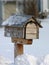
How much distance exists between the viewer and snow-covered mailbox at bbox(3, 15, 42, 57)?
383 cm

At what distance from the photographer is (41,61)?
3564 millimetres

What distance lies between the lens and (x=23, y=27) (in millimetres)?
3811

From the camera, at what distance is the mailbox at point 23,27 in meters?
3.82

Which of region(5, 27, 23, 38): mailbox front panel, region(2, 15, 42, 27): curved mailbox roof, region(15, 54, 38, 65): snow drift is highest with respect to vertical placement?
region(2, 15, 42, 27): curved mailbox roof

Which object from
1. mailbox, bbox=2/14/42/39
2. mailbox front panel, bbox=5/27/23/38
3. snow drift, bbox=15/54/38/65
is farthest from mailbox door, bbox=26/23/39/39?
snow drift, bbox=15/54/38/65

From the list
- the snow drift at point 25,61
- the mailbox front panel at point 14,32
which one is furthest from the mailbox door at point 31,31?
the snow drift at point 25,61

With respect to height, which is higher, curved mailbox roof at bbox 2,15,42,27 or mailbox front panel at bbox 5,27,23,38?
curved mailbox roof at bbox 2,15,42,27

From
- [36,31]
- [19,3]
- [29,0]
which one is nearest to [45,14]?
[29,0]

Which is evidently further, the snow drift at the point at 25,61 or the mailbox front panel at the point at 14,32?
the mailbox front panel at the point at 14,32

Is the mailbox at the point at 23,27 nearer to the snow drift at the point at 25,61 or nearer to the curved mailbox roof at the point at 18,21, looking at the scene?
the curved mailbox roof at the point at 18,21

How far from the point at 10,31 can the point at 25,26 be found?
27 cm

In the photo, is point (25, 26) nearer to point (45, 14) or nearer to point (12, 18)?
point (12, 18)

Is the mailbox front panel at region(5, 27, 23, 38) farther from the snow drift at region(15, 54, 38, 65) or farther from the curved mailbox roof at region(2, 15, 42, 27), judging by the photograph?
the snow drift at region(15, 54, 38, 65)

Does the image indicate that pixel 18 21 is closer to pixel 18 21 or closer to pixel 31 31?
pixel 18 21
